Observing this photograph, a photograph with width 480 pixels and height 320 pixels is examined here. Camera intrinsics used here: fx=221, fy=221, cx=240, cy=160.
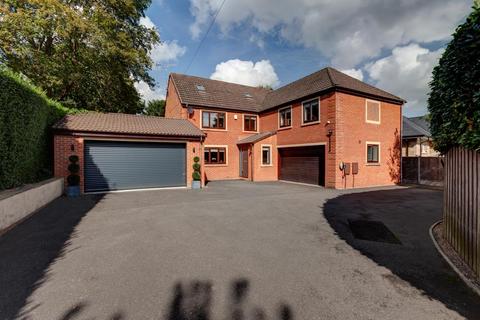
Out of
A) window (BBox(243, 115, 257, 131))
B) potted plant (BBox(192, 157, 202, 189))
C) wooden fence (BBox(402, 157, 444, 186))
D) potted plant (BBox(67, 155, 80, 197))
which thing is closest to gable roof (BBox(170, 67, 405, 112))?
window (BBox(243, 115, 257, 131))

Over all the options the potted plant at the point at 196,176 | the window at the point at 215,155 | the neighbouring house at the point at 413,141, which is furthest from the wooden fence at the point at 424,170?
the potted plant at the point at 196,176

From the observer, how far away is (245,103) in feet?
67.2

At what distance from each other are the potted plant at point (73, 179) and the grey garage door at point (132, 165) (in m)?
0.66

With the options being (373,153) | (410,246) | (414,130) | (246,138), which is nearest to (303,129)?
(373,153)

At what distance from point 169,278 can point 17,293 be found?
1948 millimetres

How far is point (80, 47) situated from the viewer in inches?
617

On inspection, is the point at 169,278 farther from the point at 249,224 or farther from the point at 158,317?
the point at 249,224

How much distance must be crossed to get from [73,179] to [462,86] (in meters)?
13.4

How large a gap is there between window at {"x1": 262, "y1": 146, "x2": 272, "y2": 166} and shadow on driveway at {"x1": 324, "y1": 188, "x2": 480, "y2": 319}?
8.72 m

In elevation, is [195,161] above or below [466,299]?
above

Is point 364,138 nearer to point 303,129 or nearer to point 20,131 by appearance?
point 303,129

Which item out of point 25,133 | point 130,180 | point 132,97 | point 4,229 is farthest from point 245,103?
point 4,229

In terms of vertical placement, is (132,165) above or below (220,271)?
above

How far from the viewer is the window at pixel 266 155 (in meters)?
17.8
